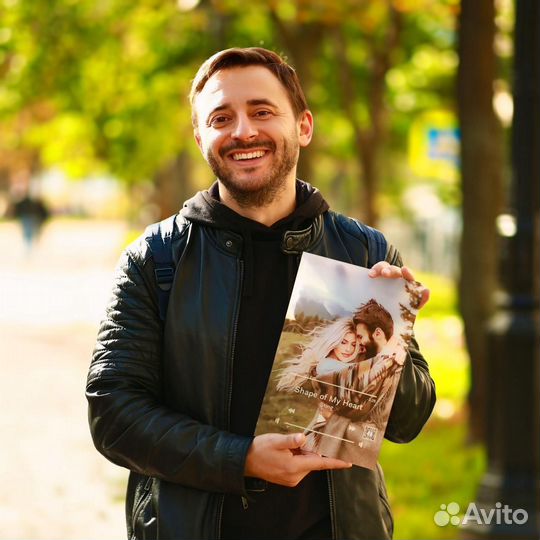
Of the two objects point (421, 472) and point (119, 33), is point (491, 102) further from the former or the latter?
point (119, 33)

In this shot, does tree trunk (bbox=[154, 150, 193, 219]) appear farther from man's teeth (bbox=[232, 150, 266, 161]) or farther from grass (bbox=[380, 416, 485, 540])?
man's teeth (bbox=[232, 150, 266, 161])

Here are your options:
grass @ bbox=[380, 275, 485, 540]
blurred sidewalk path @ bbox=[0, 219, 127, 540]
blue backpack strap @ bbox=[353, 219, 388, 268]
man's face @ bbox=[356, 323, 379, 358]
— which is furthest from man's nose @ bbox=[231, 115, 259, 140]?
grass @ bbox=[380, 275, 485, 540]

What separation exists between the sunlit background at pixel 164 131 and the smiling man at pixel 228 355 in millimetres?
847

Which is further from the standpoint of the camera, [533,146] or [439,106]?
[439,106]

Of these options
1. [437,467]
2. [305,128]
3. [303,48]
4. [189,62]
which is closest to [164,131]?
[189,62]

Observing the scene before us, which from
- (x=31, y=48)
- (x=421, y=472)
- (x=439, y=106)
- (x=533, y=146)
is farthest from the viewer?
(x=439, y=106)

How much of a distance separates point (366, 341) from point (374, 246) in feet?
0.99

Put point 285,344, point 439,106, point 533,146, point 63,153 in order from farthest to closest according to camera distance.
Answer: point 63,153 → point 439,106 → point 533,146 → point 285,344

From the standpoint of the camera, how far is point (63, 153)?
3222 centimetres

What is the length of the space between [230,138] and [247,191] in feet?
0.41

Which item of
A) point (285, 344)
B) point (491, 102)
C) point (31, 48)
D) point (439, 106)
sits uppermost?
point (439, 106)

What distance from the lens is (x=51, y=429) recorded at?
10164 millimetres

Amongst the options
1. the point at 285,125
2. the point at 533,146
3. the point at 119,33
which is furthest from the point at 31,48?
the point at 285,125

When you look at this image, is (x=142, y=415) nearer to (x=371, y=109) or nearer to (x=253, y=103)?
(x=253, y=103)
